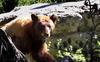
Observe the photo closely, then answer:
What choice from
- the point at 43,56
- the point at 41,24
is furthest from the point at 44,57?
the point at 41,24

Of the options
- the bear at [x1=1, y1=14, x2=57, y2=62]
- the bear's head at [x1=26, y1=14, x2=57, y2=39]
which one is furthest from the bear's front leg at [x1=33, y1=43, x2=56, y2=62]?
the bear's head at [x1=26, y1=14, x2=57, y2=39]

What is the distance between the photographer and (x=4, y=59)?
243 centimetres

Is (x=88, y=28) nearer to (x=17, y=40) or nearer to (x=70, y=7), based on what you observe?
(x=70, y=7)

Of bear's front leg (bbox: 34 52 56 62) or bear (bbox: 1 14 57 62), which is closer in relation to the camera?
bear's front leg (bbox: 34 52 56 62)

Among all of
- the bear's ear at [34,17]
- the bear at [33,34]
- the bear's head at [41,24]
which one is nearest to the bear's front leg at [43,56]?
the bear at [33,34]

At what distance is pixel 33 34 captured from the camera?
5980 mm

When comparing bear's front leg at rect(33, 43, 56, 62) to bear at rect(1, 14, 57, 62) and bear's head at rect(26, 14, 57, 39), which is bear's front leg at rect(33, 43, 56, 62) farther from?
bear's head at rect(26, 14, 57, 39)

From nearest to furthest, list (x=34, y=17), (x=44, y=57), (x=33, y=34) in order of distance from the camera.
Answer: (x=44, y=57)
(x=34, y=17)
(x=33, y=34)

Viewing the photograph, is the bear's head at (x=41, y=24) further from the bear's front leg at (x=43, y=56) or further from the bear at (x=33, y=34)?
the bear's front leg at (x=43, y=56)

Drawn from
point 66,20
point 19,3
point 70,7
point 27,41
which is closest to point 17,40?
point 27,41

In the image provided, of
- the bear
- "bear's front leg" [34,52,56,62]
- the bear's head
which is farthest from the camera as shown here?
the bear's head

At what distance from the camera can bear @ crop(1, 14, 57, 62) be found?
5.71 m

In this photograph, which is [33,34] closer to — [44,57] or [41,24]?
[41,24]

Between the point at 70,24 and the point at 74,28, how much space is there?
10 cm
